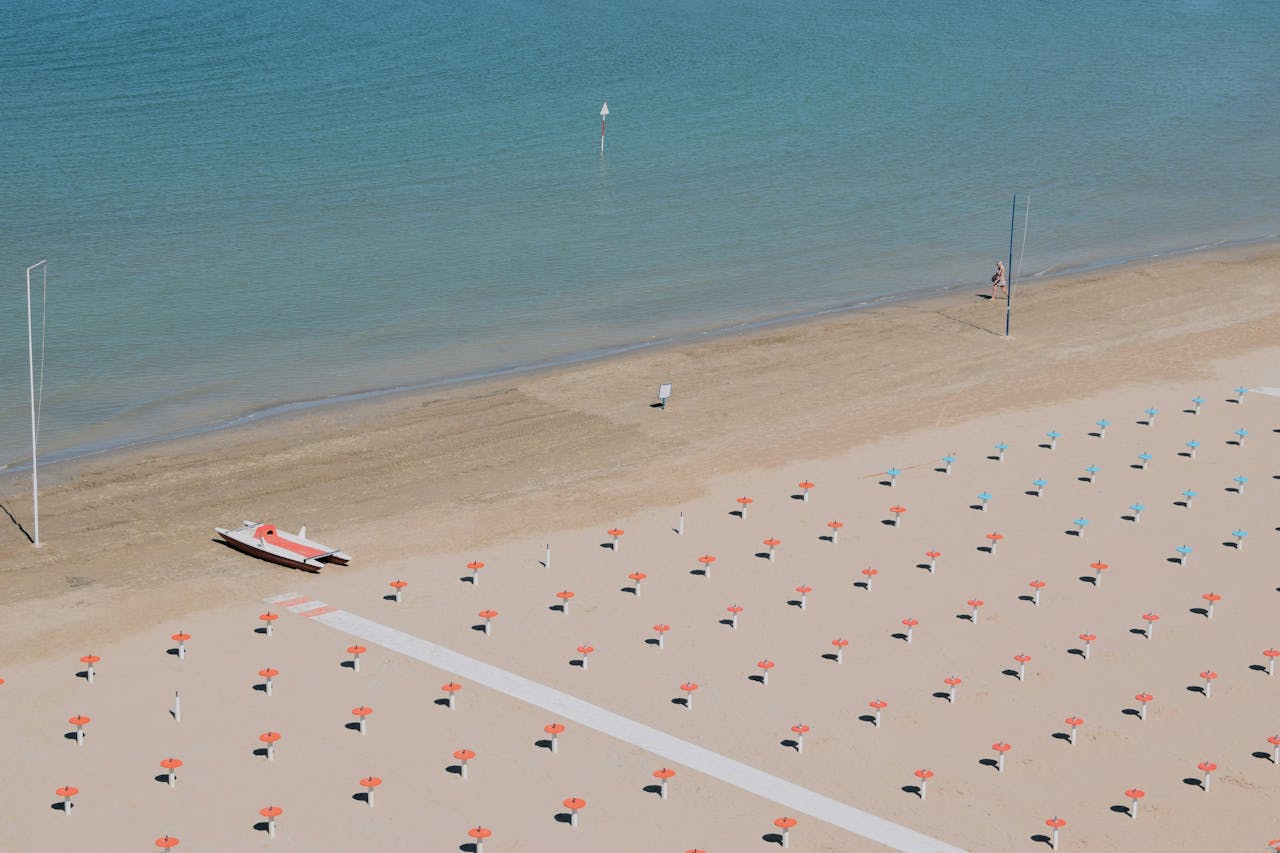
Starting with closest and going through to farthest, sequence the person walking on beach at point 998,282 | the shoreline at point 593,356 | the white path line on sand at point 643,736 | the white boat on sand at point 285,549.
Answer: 1. the white path line on sand at point 643,736
2. the white boat on sand at point 285,549
3. the shoreline at point 593,356
4. the person walking on beach at point 998,282

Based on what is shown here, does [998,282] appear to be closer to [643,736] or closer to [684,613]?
[684,613]

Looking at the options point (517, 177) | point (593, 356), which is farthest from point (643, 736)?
point (517, 177)

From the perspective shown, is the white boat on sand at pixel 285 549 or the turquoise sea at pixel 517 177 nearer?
the white boat on sand at pixel 285 549

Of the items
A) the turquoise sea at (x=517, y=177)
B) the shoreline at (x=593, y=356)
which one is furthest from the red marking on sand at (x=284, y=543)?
the turquoise sea at (x=517, y=177)

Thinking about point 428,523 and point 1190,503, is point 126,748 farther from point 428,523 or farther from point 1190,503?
point 1190,503

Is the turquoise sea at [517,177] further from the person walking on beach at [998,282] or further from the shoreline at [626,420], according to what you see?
the shoreline at [626,420]

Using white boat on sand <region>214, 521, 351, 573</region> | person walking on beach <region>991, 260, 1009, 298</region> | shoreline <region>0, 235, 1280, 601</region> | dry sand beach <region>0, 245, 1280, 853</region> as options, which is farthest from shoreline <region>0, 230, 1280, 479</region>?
white boat on sand <region>214, 521, 351, 573</region>
